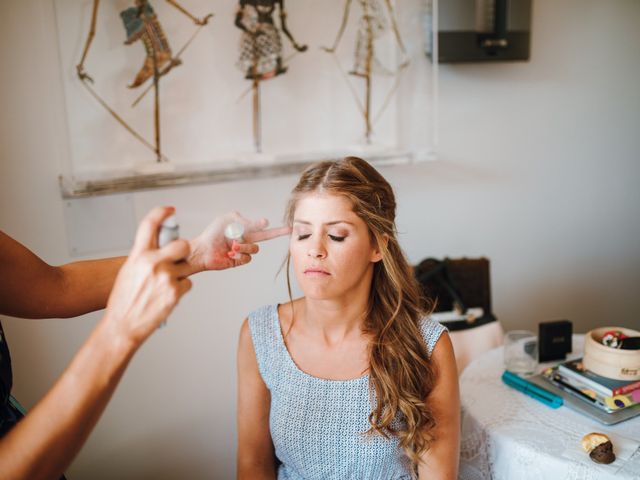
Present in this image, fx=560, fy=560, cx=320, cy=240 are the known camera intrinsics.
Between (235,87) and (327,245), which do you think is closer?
(327,245)

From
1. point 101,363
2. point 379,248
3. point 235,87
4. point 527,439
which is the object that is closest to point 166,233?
point 101,363

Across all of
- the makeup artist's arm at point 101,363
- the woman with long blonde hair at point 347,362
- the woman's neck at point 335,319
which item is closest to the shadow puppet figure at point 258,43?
the woman with long blonde hair at point 347,362

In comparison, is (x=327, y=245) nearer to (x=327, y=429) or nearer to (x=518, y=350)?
(x=327, y=429)

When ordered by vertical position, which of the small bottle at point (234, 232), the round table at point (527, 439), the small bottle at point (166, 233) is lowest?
the round table at point (527, 439)

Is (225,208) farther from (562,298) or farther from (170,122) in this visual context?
(562,298)

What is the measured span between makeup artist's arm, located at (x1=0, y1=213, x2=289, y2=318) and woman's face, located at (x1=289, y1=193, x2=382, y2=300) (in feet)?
0.35

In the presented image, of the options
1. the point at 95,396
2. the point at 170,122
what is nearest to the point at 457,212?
the point at 170,122

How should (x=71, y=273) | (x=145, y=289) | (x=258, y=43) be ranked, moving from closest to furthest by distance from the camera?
(x=145, y=289) < (x=71, y=273) < (x=258, y=43)

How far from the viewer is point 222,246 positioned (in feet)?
3.81

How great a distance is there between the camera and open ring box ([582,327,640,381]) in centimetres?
155

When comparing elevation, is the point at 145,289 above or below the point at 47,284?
above

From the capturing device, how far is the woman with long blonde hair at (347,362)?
135cm

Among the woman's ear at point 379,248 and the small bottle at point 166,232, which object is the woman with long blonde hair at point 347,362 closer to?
the woman's ear at point 379,248

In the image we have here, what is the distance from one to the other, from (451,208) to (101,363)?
1979mm
